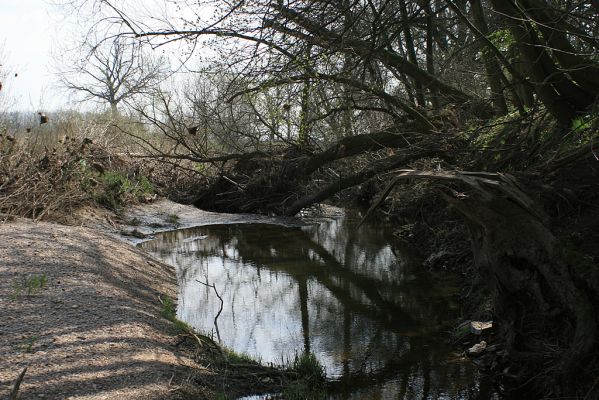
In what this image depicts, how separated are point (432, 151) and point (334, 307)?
3.72 m

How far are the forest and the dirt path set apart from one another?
103 inches

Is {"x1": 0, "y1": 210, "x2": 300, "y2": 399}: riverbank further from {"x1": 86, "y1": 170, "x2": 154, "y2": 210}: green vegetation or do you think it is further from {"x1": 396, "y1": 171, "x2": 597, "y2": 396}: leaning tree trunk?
{"x1": 86, "y1": 170, "x2": 154, "y2": 210}: green vegetation

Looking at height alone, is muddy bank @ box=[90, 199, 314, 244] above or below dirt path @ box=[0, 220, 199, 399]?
above

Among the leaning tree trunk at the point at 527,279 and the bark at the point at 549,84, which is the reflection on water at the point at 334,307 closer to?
the leaning tree trunk at the point at 527,279

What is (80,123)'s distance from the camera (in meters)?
19.3

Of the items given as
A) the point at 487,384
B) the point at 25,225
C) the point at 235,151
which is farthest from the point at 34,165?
the point at 487,384

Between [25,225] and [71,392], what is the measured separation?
282 inches

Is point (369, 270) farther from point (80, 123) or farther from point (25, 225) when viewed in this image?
point (80, 123)

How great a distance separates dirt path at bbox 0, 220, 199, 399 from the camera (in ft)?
16.0

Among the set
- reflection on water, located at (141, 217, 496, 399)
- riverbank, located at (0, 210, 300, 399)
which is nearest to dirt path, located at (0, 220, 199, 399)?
riverbank, located at (0, 210, 300, 399)

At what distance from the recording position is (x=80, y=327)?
602 cm

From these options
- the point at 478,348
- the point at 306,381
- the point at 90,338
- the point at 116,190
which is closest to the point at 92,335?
the point at 90,338

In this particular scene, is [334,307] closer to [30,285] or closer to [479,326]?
[479,326]

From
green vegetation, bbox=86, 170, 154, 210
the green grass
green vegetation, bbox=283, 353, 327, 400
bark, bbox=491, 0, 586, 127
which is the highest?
bark, bbox=491, 0, 586, 127
